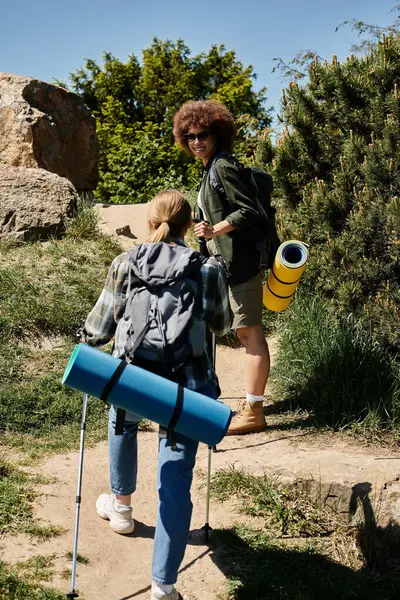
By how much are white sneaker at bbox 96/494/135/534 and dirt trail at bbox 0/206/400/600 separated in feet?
0.15

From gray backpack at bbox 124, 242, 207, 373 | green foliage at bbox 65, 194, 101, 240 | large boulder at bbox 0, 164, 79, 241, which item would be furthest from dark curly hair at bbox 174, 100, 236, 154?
large boulder at bbox 0, 164, 79, 241

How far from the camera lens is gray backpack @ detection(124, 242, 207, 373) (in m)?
2.88

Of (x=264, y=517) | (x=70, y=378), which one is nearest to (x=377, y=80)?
(x=264, y=517)

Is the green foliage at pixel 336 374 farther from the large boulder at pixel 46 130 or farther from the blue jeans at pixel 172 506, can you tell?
the large boulder at pixel 46 130

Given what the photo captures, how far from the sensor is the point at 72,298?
659 cm

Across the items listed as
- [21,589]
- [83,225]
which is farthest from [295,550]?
[83,225]

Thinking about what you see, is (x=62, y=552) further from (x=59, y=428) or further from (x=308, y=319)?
(x=308, y=319)

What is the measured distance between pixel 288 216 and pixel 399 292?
134cm

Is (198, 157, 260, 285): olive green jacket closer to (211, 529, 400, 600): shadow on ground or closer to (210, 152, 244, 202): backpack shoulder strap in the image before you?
(210, 152, 244, 202): backpack shoulder strap

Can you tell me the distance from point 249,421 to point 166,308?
7.56ft

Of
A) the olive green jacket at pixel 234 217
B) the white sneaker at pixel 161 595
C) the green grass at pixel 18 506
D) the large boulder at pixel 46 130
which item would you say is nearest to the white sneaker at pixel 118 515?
the green grass at pixel 18 506

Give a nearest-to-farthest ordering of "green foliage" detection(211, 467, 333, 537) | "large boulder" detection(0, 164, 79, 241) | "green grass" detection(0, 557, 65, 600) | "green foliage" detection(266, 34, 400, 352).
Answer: "green grass" detection(0, 557, 65, 600) < "green foliage" detection(211, 467, 333, 537) < "green foliage" detection(266, 34, 400, 352) < "large boulder" detection(0, 164, 79, 241)

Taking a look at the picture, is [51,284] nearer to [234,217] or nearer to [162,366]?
[234,217]

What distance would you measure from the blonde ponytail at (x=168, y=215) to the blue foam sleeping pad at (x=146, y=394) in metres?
0.63
